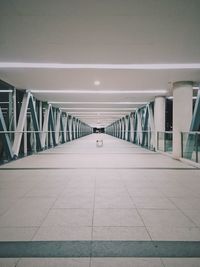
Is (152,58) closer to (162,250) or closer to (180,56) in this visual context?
(180,56)

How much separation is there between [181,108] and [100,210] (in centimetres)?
775

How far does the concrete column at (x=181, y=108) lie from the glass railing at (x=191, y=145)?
0.95ft

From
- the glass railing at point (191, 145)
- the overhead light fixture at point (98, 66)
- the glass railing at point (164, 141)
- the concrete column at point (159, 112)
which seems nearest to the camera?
the overhead light fixture at point (98, 66)

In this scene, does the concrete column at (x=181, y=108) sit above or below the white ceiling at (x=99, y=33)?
below

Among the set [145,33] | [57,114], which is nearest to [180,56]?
[145,33]

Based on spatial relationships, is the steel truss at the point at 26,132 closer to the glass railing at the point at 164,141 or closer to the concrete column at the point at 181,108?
the concrete column at the point at 181,108

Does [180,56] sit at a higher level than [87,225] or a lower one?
higher

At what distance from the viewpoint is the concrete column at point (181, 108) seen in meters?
10.1

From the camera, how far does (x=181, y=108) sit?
10219 millimetres

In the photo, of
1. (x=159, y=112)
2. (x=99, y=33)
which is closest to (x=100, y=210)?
(x=99, y=33)

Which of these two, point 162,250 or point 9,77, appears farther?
point 9,77

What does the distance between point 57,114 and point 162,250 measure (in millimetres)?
21791

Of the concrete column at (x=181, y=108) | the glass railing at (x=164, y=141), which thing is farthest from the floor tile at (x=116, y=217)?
the glass railing at (x=164, y=141)

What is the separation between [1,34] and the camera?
17.1 ft
